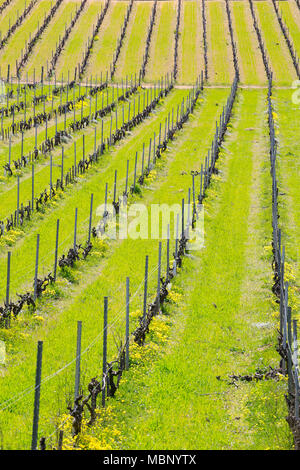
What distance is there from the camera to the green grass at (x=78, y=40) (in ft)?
212

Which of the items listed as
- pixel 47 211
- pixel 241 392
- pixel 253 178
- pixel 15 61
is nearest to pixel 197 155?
pixel 253 178

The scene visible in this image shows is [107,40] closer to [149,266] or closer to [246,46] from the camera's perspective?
[246,46]

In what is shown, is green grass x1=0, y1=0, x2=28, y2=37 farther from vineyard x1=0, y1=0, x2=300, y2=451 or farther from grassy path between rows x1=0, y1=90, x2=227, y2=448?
grassy path between rows x1=0, y1=90, x2=227, y2=448

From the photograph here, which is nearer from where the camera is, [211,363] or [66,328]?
[211,363]

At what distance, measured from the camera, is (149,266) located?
70.9ft

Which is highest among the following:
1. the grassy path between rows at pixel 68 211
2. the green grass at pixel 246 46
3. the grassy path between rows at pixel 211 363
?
the green grass at pixel 246 46

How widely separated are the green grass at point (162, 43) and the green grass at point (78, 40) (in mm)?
7690

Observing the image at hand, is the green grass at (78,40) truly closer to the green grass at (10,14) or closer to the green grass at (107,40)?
the green grass at (107,40)

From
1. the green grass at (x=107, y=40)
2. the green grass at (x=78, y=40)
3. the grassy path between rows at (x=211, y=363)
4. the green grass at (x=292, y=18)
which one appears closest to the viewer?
the grassy path between rows at (x=211, y=363)

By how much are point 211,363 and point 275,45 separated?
61.9m

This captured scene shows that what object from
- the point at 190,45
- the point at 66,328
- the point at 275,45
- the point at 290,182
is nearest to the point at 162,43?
the point at 190,45

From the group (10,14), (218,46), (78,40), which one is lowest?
(218,46)

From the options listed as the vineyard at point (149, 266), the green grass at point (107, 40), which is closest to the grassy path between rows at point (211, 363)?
the vineyard at point (149, 266)

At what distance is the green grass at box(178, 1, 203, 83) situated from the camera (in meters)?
63.9
